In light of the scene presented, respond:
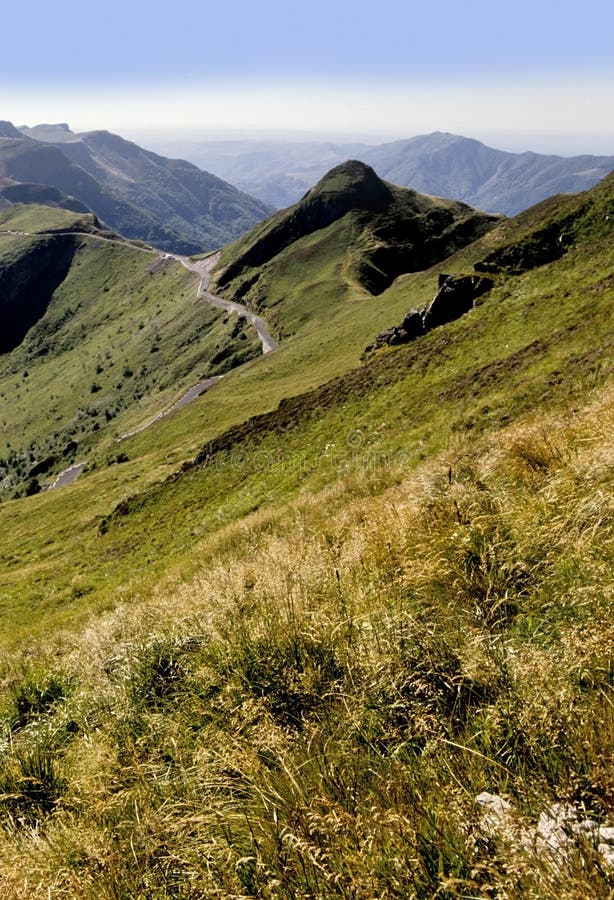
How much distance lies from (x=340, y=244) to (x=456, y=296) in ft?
311

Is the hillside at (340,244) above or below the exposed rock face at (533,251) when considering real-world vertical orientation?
above

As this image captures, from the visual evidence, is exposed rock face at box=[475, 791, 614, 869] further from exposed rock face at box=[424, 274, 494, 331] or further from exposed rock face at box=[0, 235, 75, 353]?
exposed rock face at box=[0, 235, 75, 353]

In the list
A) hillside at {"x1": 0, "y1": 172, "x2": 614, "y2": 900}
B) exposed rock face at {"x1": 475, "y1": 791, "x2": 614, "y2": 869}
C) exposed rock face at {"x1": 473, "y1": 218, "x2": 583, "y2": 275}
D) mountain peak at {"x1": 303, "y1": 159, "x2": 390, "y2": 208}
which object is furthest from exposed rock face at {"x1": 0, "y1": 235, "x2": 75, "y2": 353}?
exposed rock face at {"x1": 475, "y1": 791, "x2": 614, "y2": 869}

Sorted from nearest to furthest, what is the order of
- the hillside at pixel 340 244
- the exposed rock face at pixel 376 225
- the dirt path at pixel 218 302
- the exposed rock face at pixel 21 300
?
the dirt path at pixel 218 302, the hillside at pixel 340 244, the exposed rock face at pixel 376 225, the exposed rock face at pixel 21 300

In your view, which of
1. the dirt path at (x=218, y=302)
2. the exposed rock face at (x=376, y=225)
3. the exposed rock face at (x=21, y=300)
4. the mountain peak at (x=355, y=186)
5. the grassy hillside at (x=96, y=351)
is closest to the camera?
the dirt path at (x=218, y=302)

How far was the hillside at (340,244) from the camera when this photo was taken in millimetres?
106375

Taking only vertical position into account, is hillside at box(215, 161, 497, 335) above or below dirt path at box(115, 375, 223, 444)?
above

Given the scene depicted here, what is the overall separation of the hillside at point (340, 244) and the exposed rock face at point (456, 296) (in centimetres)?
5806

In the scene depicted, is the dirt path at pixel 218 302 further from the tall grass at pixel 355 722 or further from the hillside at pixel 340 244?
the tall grass at pixel 355 722

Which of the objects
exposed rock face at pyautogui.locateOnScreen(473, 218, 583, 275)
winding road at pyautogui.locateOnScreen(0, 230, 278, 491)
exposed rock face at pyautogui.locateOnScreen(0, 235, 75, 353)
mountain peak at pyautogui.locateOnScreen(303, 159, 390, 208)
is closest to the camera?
exposed rock face at pyautogui.locateOnScreen(473, 218, 583, 275)

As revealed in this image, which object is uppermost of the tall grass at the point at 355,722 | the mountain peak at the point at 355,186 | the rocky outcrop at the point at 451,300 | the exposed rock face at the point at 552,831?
the mountain peak at the point at 355,186

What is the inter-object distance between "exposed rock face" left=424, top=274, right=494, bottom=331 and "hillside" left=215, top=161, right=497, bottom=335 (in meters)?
58.1

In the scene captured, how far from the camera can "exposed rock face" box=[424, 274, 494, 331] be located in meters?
37.5

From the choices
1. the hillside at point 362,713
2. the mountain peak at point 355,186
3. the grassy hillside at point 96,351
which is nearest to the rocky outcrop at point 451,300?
the hillside at point 362,713
